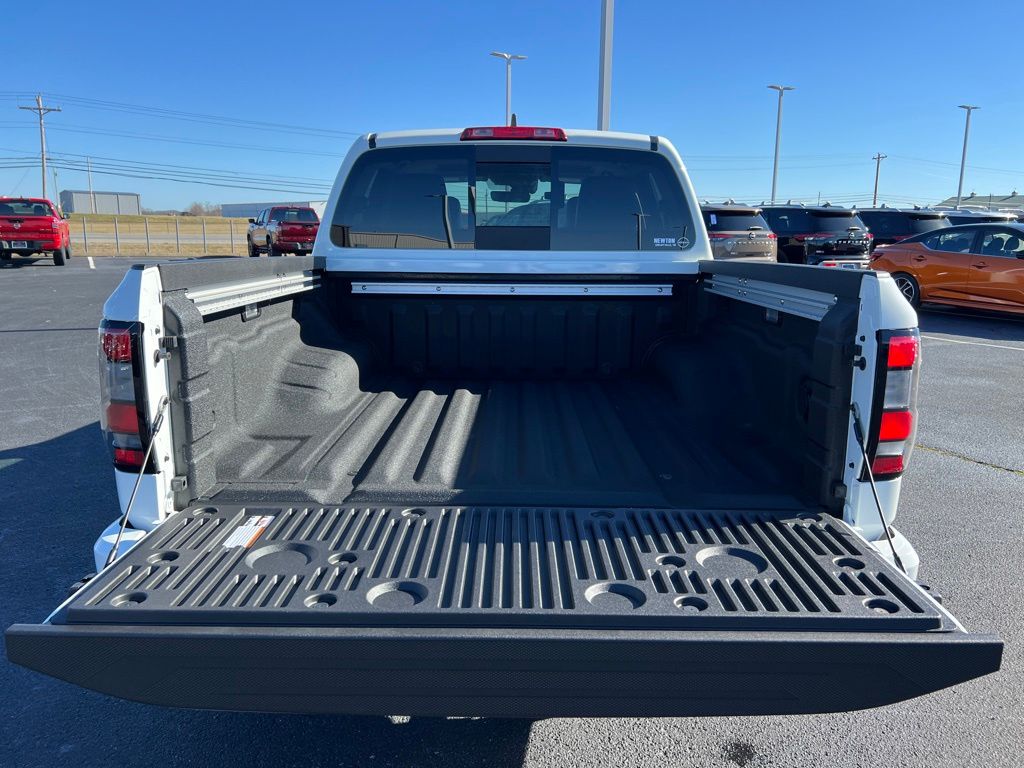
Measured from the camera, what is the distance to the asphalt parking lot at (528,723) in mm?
2553

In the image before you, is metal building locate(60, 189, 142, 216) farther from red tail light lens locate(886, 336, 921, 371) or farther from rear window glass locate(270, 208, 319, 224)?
red tail light lens locate(886, 336, 921, 371)

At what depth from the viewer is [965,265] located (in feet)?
42.4

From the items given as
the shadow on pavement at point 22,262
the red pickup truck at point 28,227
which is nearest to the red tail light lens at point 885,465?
the red pickup truck at point 28,227

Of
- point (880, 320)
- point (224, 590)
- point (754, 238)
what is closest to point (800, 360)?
point (880, 320)

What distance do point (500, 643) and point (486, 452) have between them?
4.70 ft

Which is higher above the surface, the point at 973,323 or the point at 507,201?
the point at 507,201

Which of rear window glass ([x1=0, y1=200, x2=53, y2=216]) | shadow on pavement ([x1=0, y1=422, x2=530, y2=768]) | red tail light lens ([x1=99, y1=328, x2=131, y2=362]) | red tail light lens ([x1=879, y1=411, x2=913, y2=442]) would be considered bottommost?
shadow on pavement ([x1=0, y1=422, x2=530, y2=768])

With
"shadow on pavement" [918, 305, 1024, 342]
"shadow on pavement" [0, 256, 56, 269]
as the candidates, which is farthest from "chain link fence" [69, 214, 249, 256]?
"shadow on pavement" [918, 305, 1024, 342]

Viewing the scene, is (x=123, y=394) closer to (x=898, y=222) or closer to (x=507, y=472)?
(x=507, y=472)

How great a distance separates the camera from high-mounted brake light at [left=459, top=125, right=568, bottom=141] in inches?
155

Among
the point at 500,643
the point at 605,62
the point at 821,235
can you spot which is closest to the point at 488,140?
the point at 500,643

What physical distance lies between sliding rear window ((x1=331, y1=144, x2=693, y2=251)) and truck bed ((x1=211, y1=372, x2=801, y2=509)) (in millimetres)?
824

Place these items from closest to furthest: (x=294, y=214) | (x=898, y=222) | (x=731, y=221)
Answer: (x=731, y=221)
(x=898, y=222)
(x=294, y=214)

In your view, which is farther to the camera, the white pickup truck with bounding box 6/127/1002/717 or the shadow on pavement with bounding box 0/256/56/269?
the shadow on pavement with bounding box 0/256/56/269
